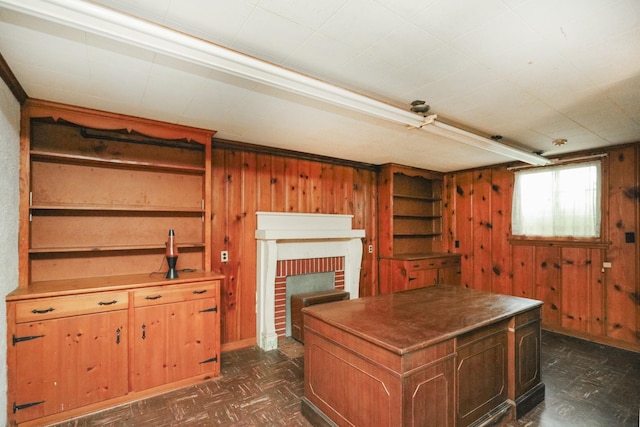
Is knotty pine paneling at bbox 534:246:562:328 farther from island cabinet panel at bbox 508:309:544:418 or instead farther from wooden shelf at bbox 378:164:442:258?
island cabinet panel at bbox 508:309:544:418

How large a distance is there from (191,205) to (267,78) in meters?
2.09

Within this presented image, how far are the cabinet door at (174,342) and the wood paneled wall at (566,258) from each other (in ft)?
13.9

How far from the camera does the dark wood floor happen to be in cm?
230

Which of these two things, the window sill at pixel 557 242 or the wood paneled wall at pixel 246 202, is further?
the window sill at pixel 557 242

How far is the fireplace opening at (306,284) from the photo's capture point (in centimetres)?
397

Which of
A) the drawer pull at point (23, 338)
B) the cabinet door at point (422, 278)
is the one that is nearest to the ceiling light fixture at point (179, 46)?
Result: the drawer pull at point (23, 338)

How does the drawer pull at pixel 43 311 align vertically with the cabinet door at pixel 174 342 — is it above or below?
above

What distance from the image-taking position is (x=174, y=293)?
273cm

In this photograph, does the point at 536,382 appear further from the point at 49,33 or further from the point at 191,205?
the point at 49,33

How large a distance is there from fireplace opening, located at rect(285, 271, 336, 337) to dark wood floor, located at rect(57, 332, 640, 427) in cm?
64

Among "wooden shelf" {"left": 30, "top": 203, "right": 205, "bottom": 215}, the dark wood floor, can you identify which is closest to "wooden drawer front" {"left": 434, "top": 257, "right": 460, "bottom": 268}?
the dark wood floor

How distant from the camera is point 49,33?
1588mm

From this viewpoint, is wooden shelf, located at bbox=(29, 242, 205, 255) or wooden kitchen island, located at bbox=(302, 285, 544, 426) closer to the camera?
wooden kitchen island, located at bbox=(302, 285, 544, 426)

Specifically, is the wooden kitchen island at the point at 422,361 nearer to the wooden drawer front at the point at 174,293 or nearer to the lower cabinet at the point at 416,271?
the wooden drawer front at the point at 174,293
